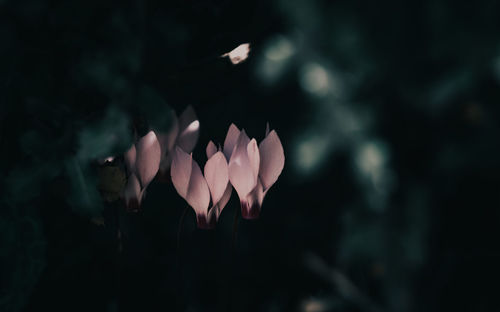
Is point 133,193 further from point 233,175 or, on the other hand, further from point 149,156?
point 233,175

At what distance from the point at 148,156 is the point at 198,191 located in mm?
101

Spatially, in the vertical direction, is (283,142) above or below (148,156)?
below

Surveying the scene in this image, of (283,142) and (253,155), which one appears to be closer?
(253,155)

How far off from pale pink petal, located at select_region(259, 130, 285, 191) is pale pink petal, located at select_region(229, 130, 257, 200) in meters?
0.03

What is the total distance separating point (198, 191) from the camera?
76 cm

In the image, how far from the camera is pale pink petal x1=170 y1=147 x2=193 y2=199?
0.75 meters

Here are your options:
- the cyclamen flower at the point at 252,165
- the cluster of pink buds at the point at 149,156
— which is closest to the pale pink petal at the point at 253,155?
the cyclamen flower at the point at 252,165

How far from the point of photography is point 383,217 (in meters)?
0.54

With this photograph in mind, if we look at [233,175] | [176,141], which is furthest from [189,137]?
[233,175]

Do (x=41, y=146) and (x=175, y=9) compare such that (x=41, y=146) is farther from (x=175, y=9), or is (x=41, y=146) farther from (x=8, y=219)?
(x=175, y=9)

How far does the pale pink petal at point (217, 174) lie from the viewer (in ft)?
2.43

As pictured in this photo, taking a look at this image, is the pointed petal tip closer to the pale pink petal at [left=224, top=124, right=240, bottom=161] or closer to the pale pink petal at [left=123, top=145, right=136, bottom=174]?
the pale pink petal at [left=224, top=124, right=240, bottom=161]

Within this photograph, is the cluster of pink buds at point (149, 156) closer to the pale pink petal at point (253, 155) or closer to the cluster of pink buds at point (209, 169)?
the cluster of pink buds at point (209, 169)

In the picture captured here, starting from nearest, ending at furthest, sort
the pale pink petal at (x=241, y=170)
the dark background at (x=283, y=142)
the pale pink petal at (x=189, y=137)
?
the dark background at (x=283, y=142), the pale pink petal at (x=241, y=170), the pale pink petal at (x=189, y=137)
